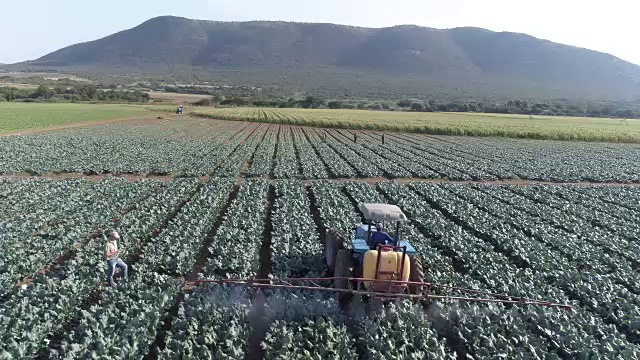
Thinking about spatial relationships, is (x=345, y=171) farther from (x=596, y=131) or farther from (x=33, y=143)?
(x=596, y=131)

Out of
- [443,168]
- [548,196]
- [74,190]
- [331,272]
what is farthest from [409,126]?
[331,272]

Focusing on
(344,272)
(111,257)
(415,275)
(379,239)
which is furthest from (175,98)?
(415,275)

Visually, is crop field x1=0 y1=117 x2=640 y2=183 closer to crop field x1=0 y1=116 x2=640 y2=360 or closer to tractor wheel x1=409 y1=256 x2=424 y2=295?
crop field x1=0 y1=116 x2=640 y2=360

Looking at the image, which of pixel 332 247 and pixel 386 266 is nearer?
pixel 386 266

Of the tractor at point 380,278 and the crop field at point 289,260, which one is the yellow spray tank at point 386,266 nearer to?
the tractor at point 380,278

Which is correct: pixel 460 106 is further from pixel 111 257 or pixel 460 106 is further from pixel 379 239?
pixel 111 257

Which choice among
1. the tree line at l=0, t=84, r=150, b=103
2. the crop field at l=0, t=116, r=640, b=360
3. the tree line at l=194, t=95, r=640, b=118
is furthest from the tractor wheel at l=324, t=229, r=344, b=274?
the tree line at l=0, t=84, r=150, b=103

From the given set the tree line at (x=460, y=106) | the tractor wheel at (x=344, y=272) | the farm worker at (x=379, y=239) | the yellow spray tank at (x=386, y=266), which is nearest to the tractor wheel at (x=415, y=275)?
the yellow spray tank at (x=386, y=266)
